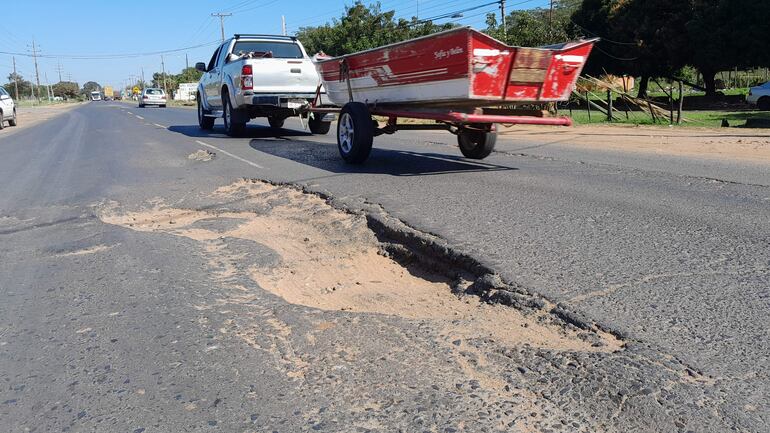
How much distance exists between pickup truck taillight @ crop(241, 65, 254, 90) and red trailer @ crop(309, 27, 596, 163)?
412cm

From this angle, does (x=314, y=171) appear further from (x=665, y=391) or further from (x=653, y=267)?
(x=665, y=391)

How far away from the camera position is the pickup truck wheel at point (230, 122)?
48.7 ft

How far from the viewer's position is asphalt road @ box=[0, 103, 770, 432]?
2.70m

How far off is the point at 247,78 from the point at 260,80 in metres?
0.28

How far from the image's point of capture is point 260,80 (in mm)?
13594

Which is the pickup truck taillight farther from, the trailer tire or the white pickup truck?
the trailer tire

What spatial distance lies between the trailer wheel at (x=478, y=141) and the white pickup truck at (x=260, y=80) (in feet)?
12.9

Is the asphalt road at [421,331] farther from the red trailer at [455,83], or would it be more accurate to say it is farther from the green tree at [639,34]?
the green tree at [639,34]

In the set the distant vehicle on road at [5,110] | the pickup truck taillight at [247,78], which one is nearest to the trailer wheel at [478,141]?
the pickup truck taillight at [247,78]

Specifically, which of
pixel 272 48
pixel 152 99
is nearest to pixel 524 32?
pixel 272 48

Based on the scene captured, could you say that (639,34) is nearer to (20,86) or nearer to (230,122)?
(230,122)

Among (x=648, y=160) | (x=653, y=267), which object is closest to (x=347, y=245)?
(x=653, y=267)

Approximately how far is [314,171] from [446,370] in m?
6.44

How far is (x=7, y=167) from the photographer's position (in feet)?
37.0
